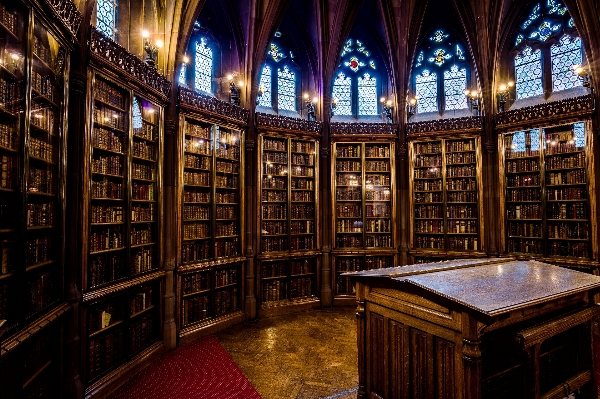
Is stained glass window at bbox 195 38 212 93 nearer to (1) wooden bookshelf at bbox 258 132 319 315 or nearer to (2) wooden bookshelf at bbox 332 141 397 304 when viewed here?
(1) wooden bookshelf at bbox 258 132 319 315

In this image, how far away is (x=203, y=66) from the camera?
6.75 meters

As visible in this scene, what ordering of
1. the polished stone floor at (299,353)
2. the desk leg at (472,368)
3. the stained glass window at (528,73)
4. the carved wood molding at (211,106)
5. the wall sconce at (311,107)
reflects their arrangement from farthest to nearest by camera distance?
the wall sconce at (311,107), the stained glass window at (528,73), the carved wood molding at (211,106), the polished stone floor at (299,353), the desk leg at (472,368)

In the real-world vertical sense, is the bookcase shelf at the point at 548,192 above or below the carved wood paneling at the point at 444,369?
above

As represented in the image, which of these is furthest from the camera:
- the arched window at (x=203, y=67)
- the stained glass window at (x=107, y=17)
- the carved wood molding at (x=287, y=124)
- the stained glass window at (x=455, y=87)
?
the stained glass window at (x=455, y=87)

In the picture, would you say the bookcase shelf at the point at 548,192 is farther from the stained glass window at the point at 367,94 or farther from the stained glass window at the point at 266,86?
the stained glass window at the point at 266,86

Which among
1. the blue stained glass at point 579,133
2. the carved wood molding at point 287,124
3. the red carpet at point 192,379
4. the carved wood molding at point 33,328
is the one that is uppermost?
the carved wood molding at point 287,124

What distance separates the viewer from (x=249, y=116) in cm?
673

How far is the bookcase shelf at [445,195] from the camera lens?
7359mm

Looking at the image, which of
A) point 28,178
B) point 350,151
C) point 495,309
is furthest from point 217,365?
point 350,151

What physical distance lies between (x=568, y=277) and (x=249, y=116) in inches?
212

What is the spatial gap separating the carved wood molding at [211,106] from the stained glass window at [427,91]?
4.28 meters

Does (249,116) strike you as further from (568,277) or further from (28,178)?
(568,277)

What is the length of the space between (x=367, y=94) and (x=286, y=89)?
6.51 feet

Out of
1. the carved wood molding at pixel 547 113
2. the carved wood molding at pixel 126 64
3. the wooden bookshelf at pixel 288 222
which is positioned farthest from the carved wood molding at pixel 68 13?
the carved wood molding at pixel 547 113
